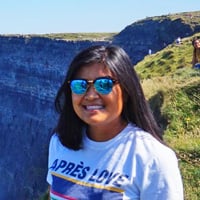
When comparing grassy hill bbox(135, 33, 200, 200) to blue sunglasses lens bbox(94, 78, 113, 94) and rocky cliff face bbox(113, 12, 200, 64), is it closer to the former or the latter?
blue sunglasses lens bbox(94, 78, 113, 94)

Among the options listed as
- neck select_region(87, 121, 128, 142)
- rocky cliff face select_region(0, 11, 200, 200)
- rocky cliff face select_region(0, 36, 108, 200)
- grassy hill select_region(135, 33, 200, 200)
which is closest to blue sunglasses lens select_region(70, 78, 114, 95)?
neck select_region(87, 121, 128, 142)

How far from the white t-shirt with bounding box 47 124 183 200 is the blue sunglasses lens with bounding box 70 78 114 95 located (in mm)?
233

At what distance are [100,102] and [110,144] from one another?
0.70 ft

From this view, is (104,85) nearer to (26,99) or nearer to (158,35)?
(158,35)

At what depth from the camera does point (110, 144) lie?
2.89 metres

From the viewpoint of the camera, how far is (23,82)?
66312 millimetres

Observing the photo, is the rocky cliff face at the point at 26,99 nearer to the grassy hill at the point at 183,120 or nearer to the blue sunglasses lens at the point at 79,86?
the grassy hill at the point at 183,120

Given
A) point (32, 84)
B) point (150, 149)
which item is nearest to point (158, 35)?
point (32, 84)

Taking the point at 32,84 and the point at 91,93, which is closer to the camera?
the point at 91,93

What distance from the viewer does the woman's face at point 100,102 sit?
291 centimetres

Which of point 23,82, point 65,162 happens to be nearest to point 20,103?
point 23,82

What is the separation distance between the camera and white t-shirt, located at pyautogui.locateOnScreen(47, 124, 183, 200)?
8.74 feet

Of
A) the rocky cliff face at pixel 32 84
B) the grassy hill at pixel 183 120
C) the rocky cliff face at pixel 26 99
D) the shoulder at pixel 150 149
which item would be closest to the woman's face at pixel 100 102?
the shoulder at pixel 150 149

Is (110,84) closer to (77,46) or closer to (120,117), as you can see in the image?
(120,117)
